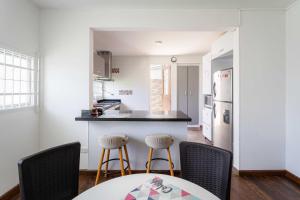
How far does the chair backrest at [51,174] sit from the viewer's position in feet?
3.30

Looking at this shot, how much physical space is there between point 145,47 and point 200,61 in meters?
2.17

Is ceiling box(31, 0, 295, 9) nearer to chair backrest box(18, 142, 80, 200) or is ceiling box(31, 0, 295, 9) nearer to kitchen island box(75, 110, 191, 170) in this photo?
Result: kitchen island box(75, 110, 191, 170)

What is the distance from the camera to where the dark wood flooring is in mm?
2395

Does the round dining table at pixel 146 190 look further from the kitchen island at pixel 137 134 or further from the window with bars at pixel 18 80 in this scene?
the window with bars at pixel 18 80

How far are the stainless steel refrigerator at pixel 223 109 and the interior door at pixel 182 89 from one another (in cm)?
248

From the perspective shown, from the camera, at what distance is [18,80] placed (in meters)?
2.51

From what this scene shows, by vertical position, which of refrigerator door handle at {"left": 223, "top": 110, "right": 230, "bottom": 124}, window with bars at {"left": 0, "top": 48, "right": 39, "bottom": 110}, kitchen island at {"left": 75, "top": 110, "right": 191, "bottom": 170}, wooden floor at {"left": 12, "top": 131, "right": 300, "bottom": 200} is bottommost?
wooden floor at {"left": 12, "top": 131, "right": 300, "bottom": 200}

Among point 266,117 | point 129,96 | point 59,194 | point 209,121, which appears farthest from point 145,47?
point 59,194

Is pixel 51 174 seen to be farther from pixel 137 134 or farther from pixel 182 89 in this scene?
pixel 182 89

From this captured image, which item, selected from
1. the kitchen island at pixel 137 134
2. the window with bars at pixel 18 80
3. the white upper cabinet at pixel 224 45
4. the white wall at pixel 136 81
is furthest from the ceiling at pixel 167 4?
the white wall at pixel 136 81

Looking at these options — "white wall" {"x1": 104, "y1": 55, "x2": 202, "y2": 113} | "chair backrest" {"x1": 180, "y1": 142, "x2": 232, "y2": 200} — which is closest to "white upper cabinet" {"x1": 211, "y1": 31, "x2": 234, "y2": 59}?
"chair backrest" {"x1": 180, "y1": 142, "x2": 232, "y2": 200}

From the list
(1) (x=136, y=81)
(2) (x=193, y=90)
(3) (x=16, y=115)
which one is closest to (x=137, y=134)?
(3) (x=16, y=115)

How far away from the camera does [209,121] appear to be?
190 inches

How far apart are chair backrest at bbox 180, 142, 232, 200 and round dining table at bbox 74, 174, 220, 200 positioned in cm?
23
